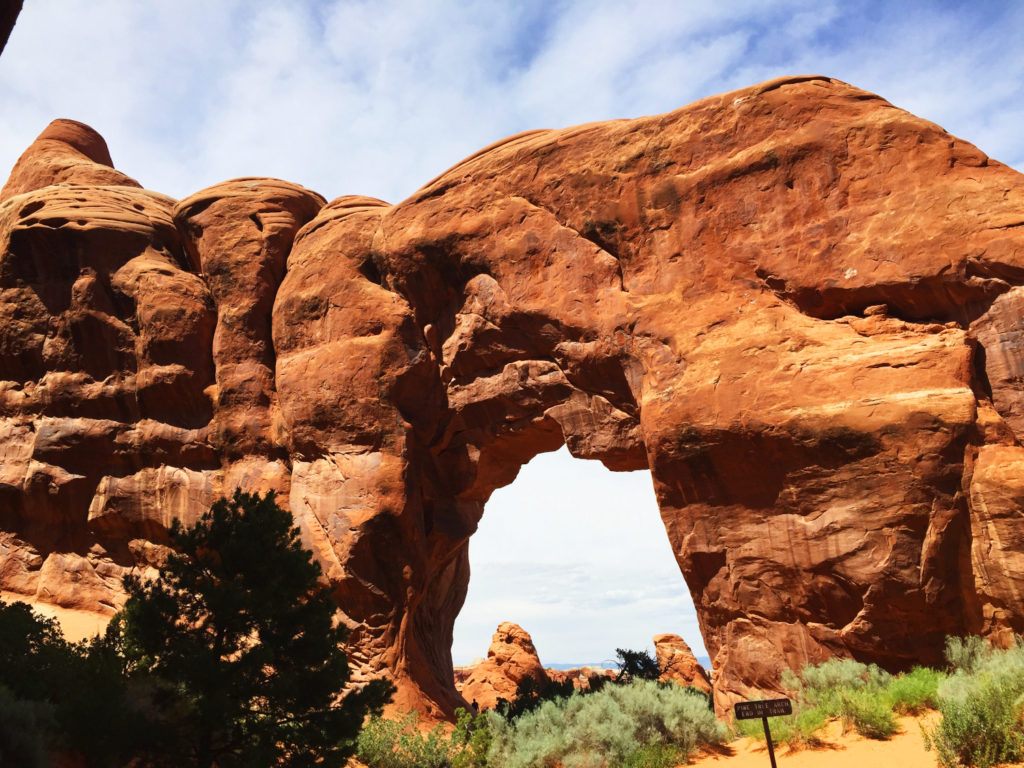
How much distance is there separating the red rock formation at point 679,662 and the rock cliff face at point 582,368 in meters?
10.2

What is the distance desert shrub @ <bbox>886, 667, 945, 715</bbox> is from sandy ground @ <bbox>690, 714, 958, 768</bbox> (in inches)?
6.0

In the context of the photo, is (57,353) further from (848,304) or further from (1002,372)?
(1002,372)

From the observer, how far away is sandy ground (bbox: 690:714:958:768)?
30.3 ft

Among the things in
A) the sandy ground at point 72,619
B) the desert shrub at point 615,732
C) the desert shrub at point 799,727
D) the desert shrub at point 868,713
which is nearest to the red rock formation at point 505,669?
the sandy ground at point 72,619

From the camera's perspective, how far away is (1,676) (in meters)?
9.48

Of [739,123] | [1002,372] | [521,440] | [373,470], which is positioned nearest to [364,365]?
[373,470]

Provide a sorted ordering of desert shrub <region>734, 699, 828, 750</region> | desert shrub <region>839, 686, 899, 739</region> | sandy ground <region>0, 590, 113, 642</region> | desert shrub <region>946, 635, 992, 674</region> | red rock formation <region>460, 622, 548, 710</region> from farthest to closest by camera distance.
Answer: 1. red rock formation <region>460, 622, 548, 710</region>
2. sandy ground <region>0, 590, 113, 642</region>
3. desert shrub <region>946, 635, 992, 674</region>
4. desert shrub <region>734, 699, 828, 750</region>
5. desert shrub <region>839, 686, 899, 739</region>

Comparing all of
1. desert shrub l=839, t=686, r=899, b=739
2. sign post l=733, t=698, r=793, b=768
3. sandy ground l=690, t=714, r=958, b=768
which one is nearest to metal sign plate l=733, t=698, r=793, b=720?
sign post l=733, t=698, r=793, b=768

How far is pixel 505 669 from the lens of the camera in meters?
28.7

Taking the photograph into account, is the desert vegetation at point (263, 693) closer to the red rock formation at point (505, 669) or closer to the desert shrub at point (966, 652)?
the desert shrub at point (966, 652)

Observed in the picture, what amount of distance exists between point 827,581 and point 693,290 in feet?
17.3

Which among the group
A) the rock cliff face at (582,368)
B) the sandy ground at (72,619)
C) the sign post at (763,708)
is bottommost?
the sign post at (763,708)

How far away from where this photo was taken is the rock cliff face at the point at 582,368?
11.5 meters

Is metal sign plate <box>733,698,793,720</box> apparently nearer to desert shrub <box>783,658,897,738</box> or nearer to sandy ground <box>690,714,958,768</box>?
sandy ground <box>690,714,958,768</box>
